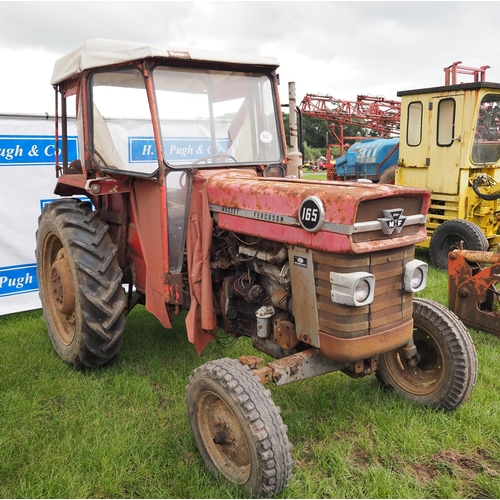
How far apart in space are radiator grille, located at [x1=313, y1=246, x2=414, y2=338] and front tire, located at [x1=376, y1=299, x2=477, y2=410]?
0.51 m

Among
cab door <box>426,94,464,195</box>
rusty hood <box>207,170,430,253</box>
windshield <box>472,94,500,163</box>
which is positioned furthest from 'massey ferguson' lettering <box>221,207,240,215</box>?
windshield <box>472,94,500,163</box>

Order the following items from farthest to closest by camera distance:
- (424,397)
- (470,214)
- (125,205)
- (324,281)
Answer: (470,214)
(125,205)
(424,397)
(324,281)

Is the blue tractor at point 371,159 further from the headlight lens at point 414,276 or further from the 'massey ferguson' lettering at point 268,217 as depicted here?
the 'massey ferguson' lettering at point 268,217

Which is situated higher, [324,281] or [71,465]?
[324,281]

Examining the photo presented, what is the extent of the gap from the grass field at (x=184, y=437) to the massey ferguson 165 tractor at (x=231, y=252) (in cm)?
17

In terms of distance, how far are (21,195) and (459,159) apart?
5.40 metres

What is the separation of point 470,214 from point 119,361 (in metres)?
5.09

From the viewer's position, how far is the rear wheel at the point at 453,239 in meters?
6.34

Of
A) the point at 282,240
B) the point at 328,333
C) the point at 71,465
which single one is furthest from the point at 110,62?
the point at 71,465

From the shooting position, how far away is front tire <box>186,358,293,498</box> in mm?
2381

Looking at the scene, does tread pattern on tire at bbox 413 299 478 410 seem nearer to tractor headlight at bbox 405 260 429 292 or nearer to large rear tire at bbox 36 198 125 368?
tractor headlight at bbox 405 260 429 292

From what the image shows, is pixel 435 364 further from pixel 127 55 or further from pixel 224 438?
pixel 127 55

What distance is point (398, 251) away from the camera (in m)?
2.74

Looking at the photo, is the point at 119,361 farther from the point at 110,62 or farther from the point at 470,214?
the point at 470,214
